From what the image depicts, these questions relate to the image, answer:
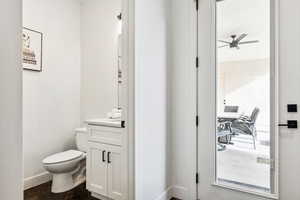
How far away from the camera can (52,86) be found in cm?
269

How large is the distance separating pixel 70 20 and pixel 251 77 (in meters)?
2.74

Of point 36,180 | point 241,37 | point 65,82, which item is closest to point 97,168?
point 36,180

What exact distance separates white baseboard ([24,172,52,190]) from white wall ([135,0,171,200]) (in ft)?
5.37

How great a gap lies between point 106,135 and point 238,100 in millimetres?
1422

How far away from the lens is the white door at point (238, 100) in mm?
1768

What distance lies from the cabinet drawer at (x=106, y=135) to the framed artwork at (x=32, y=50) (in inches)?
47.5

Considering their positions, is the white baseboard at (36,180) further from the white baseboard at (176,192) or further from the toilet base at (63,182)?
the white baseboard at (176,192)

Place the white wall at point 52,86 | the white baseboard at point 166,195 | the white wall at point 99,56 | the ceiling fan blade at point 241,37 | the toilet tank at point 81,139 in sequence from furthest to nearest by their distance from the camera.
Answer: the white wall at point 99,56
the toilet tank at point 81,139
the white wall at point 52,86
the white baseboard at point 166,195
the ceiling fan blade at point 241,37

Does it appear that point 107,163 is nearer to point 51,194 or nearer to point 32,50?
point 51,194

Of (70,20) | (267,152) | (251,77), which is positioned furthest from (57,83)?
(267,152)

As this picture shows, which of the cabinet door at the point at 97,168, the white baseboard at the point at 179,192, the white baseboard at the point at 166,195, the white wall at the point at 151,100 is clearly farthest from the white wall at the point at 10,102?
the white baseboard at the point at 179,192

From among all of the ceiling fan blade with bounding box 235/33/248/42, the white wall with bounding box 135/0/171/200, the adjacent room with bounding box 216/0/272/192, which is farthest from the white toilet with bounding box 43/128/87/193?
the ceiling fan blade with bounding box 235/33/248/42

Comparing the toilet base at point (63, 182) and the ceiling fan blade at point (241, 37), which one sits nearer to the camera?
the ceiling fan blade at point (241, 37)

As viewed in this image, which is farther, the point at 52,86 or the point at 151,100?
the point at 52,86
